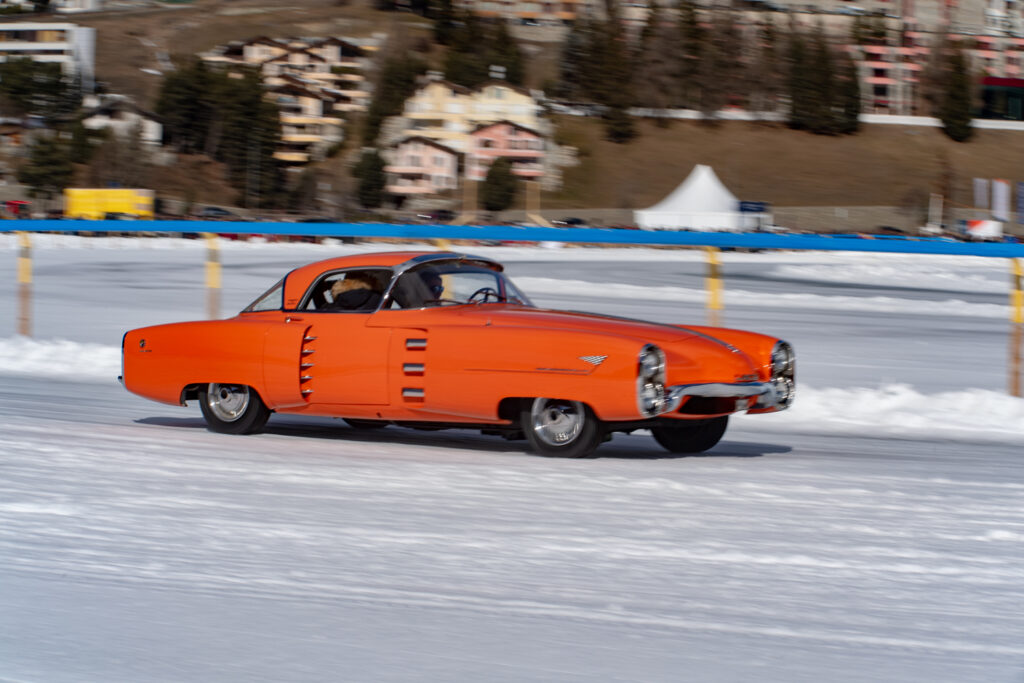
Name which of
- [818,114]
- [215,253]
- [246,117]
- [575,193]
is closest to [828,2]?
[818,114]

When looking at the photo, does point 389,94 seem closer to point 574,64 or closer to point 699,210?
point 574,64

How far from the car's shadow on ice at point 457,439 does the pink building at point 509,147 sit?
103212 mm

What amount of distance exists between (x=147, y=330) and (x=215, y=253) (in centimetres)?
474

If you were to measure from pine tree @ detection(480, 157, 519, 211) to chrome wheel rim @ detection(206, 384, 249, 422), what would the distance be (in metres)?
95.5

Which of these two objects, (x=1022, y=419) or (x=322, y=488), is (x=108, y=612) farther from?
(x=1022, y=419)

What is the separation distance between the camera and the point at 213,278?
13789 mm

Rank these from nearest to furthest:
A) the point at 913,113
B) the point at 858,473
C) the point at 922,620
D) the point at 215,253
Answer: the point at 922,620 < the point at 858,473 < the point at 215,253 < the point at 913,113

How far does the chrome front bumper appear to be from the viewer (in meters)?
7.29

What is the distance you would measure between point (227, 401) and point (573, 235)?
4.65 meters

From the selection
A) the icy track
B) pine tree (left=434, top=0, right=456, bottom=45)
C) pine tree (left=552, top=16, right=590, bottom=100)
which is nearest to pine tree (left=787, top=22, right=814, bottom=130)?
pine tree (left=552, top=16, right=590, bottom=100)

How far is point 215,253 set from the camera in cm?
1373

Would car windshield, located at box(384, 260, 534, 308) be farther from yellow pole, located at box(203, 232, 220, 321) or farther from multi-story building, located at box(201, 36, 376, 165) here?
multi-story building, located at box(201, 36, 376, 165)

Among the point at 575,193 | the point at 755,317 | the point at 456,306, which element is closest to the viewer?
the point at 456,306

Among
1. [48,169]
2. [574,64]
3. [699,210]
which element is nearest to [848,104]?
[574,64]
